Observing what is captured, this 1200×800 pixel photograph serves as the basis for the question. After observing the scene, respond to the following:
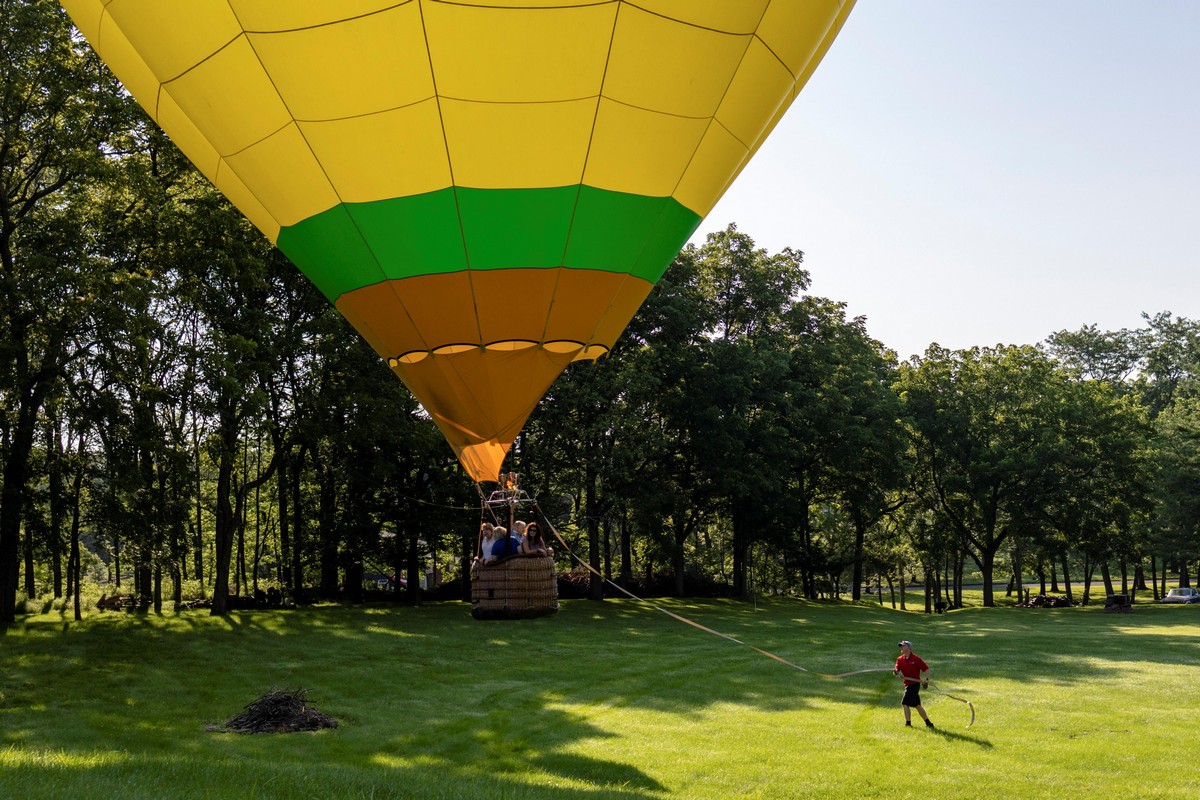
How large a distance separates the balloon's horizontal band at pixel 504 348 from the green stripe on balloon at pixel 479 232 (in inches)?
28.3

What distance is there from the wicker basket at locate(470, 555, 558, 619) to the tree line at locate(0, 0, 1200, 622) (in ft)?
39.3

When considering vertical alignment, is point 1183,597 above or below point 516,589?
below

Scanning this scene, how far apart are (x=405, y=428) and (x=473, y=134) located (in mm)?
23252

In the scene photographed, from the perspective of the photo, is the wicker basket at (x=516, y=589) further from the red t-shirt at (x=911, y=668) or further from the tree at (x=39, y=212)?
the tree at (x=39, y=212)

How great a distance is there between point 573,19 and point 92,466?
835 inches

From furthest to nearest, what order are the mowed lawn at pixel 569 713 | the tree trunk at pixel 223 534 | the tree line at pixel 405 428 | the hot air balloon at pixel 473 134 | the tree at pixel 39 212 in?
the tree trunk at pixel 223 534, the tree line at pixel 405 428, the tree at pixel 39 212, the mowed lawn at pixel 569 713, the hot air balloon at pixel 473 134

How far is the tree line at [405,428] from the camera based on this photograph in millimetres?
20828

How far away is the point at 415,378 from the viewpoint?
837 centimetres

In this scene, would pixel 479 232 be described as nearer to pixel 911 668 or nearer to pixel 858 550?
pixel 911 668

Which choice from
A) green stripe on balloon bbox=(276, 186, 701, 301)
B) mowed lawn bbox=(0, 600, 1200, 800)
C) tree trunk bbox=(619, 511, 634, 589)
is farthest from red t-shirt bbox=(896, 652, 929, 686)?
tree trunk bbox=(619, 511, 634, 589)

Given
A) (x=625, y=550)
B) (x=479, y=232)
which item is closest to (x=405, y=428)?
(x=625, y=550)

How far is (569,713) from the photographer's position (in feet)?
49.7

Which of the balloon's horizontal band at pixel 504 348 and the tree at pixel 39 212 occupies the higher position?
the tree at pixel 39 212

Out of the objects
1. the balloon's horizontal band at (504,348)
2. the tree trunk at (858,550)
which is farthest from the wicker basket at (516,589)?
the tree trunk at (858,550)
